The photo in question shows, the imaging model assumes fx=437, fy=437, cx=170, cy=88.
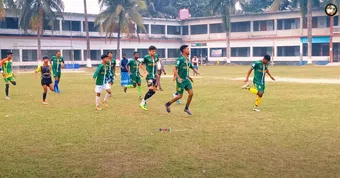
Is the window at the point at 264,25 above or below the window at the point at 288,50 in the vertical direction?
above

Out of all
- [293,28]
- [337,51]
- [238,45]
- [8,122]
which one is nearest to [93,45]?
[238,45]

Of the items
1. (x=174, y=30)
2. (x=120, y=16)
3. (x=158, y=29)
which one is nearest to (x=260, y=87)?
(x=120, y=16)

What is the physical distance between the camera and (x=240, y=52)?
63656 mm

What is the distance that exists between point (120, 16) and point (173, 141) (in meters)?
43.3

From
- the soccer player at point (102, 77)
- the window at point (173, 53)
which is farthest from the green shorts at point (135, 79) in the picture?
the window at point (173, 53)

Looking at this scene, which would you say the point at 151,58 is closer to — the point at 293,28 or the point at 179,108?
the point at 179,108

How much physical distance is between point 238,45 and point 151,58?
51.1m

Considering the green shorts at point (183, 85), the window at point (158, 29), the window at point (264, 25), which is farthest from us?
the window at point (158, 29)

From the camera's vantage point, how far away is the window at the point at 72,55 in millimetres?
56250

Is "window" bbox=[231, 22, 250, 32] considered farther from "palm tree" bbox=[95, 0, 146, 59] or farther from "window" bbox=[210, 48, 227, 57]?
"palm tree" bbox=[95, 0, 146, 59]

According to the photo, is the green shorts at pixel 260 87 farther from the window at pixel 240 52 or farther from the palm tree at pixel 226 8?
the window at pixel 240 52

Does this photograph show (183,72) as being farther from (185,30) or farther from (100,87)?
(185,30)

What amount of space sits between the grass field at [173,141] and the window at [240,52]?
4950 centimetres

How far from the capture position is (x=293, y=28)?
58.2 m
